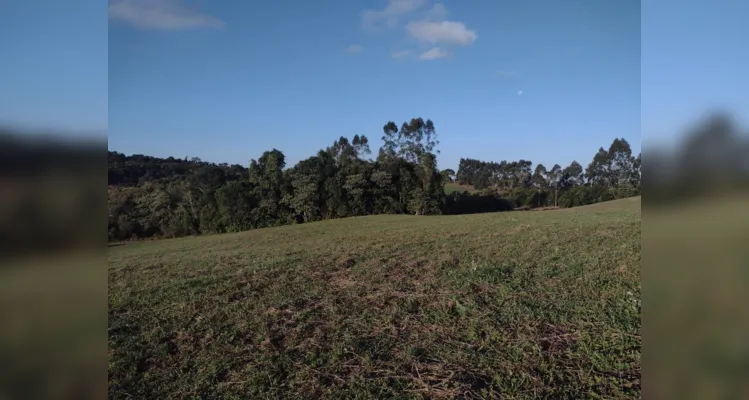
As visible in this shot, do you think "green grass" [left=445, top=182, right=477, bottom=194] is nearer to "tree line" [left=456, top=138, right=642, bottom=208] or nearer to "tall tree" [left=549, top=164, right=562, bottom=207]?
"tree line" [left=456, top=138, right=642, bottom=208]

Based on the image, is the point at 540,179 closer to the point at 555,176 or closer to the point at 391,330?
the point at 555,176

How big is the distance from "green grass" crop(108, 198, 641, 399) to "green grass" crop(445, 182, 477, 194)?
28.9 metres

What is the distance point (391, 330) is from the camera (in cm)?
367

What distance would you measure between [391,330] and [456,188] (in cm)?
3435

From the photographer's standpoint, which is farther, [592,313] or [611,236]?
[611,236]

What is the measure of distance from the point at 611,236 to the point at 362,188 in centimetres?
2351

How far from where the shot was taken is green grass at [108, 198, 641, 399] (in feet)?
8.91
